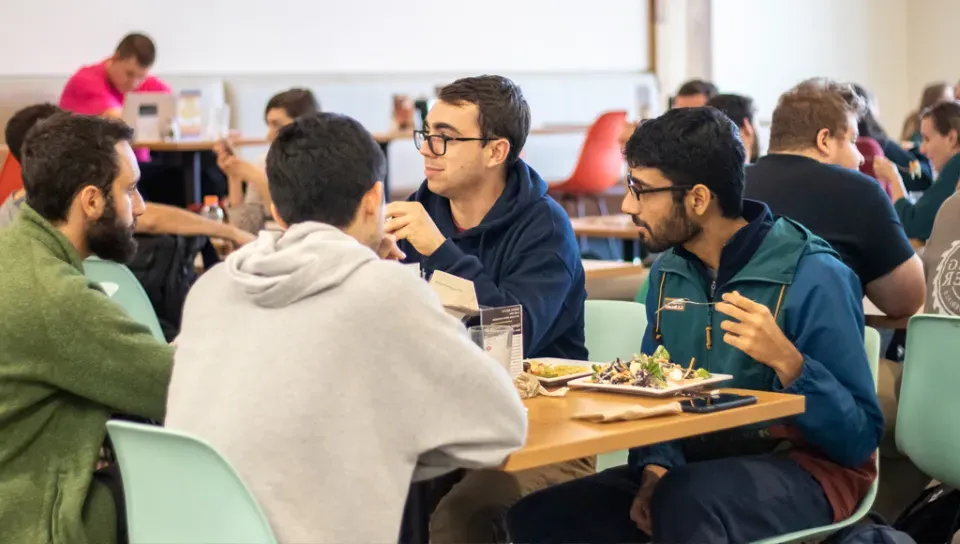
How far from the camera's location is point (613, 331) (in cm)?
298

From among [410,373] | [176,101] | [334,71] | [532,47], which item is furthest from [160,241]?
[532,47]

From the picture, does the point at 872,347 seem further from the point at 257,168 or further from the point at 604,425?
the point at 257,168

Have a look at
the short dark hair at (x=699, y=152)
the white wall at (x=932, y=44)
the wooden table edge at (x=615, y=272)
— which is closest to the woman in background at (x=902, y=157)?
the wooden table edge at (x=615, y=272)

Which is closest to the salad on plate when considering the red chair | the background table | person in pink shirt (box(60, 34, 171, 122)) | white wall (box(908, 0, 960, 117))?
the background table

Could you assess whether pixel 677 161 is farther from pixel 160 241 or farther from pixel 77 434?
pixel 160 241

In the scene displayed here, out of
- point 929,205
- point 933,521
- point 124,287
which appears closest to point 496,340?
point 933,521

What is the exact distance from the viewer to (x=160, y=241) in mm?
4848

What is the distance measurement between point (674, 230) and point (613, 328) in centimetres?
56

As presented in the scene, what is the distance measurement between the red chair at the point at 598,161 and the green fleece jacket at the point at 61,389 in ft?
21.7

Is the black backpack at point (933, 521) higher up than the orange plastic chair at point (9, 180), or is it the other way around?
the orange plastic chair at point (9, 180)

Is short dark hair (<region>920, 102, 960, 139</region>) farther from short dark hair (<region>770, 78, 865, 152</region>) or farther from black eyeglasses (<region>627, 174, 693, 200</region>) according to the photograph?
black eyeglasses (<region>627, 174, 693, 200</region>)

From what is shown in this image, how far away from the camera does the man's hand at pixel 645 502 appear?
2424 millimetres

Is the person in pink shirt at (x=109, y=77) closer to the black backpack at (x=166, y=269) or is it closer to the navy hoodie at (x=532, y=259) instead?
the black backpack at (x=166, y=269)

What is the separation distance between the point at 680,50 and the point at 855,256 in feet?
23.9
